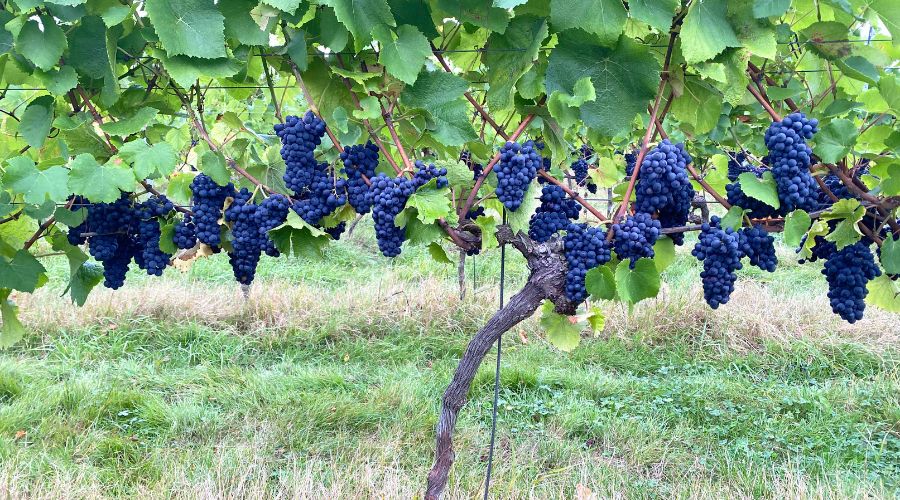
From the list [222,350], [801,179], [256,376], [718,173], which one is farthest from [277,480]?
[801,179]

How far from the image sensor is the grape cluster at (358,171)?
1.88 metres

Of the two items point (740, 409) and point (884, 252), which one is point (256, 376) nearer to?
point (740, 409)

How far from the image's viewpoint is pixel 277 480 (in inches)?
141

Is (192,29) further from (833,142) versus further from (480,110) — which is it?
(833,142)

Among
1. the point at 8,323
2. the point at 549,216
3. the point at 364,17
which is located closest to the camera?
the point at 364,17

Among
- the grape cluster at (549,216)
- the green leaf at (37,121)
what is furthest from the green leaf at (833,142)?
the green leaf at (37,121)

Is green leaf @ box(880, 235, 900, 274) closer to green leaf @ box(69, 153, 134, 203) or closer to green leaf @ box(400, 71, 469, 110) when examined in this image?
green leaf @ box(400, 71, 469, 110)

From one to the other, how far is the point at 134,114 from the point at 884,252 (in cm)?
215

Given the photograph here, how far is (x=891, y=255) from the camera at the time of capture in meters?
1.88

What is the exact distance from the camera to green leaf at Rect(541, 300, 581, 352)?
7.47 ft

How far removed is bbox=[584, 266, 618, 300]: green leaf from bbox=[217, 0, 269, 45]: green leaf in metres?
0.99

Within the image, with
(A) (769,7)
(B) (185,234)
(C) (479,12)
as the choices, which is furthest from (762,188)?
(B) (185,234)

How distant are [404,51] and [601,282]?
0.75 m

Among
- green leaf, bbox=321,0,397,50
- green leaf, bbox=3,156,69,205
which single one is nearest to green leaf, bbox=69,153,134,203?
green leaf, bbox=3,156,69,205
